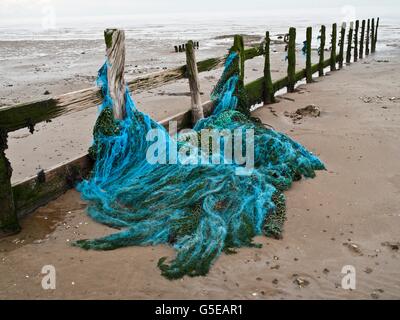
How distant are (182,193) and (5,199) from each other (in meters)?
A: 1.66

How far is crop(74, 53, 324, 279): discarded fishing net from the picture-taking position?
12.8ft

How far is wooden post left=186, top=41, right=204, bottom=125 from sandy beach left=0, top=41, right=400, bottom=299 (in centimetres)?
174

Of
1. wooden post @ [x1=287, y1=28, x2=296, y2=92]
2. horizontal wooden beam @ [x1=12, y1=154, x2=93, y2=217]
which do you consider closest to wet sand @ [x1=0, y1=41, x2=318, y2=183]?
horizontal wooden beam @ [x1=12, y1=154, x2=93, y2=217]

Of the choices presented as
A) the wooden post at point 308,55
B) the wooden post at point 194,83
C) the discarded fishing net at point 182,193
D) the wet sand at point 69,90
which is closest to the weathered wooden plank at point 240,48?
the wooden post at point 194,83

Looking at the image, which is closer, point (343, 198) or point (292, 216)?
point (292, 216)

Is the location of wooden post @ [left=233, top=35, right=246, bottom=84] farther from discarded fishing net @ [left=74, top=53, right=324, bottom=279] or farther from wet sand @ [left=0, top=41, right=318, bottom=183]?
discarded fishing net @ [left=74, top=53, right=324, bottom=279]

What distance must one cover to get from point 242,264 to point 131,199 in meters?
1.53

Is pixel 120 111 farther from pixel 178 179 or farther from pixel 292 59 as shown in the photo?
pixel 292 59

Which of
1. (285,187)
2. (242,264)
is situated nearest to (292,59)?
(285,187)

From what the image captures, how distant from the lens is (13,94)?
11.7m

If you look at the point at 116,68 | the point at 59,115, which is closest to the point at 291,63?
the point at 116,68

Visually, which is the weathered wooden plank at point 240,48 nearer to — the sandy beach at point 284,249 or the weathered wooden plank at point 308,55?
the sandy beach at point 284,249

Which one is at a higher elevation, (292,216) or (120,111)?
(120,111)

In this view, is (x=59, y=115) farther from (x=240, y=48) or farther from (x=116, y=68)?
(x=240, y=48)
